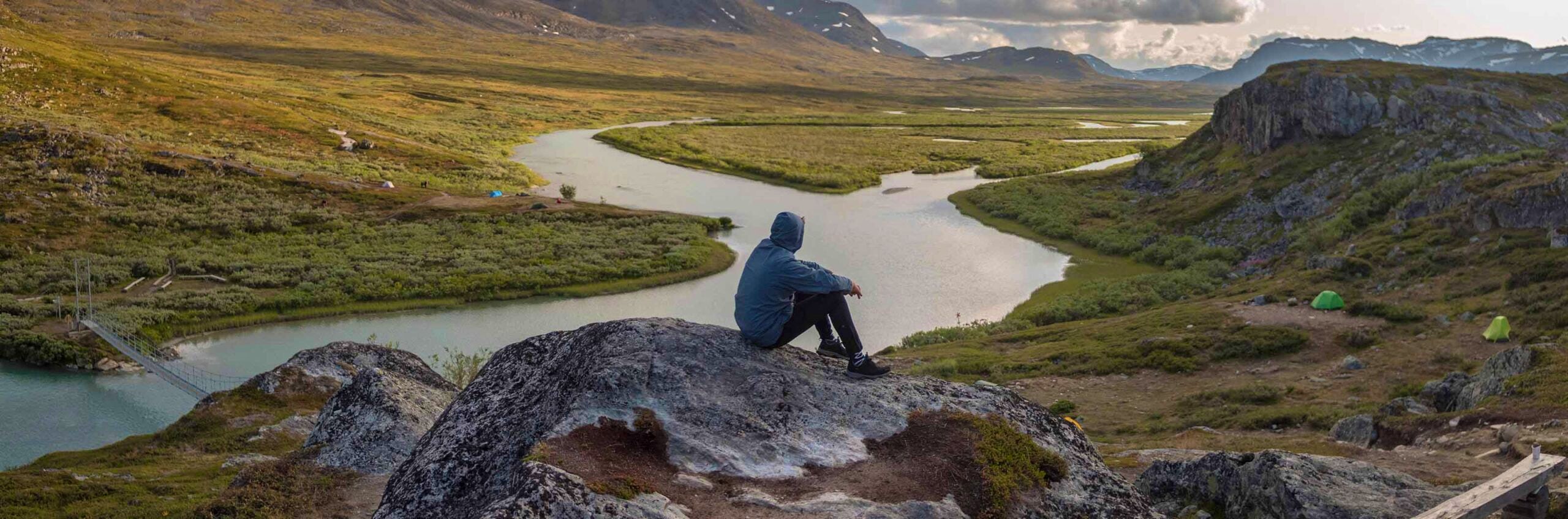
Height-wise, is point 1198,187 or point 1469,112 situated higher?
point 1469,112

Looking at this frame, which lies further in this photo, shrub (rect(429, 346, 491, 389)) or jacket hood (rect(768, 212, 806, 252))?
shrub (rect(429, 346, 491, 389))

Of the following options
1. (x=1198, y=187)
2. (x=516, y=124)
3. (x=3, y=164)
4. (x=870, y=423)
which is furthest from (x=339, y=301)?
(x=516, y=124)

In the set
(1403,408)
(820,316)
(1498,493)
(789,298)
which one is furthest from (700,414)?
(1403,408)

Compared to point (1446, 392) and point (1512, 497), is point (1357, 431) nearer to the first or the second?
point (1446, 392)

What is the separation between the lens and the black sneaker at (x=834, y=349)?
46.6ft

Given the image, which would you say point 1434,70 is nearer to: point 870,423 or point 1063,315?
point 1063,315

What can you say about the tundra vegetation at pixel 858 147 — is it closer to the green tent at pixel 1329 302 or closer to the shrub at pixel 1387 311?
the green tent at pixel 1329 302

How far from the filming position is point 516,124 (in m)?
161

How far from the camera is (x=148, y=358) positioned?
40.5 m

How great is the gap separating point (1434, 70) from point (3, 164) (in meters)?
111

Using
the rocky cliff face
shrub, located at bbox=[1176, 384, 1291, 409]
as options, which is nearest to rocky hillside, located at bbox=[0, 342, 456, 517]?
shrub, located at bbox=[1176, 384, 1291, 409]

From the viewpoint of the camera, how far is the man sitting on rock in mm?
13562

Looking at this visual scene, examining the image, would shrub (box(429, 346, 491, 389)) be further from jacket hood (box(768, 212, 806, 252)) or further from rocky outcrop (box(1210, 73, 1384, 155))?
rocky outcrop (box(1210, 73, 1384, 155))

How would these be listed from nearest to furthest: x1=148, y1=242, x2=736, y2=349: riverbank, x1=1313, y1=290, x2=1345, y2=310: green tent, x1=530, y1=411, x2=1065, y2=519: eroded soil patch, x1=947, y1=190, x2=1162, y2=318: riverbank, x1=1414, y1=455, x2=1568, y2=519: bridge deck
Answer: x1=530, y1=411, x2=1065, y2=519: eroded soil patch → x1=1414, y1=455, x2=1568, y2=519: bridge deck → x1=1313, y1=290, x2=1345, y2=310: green tent → x1=148, y1=242, x2=736, y2=349: riverbank → x1=947, y1=190, x2=1162, y2=318: riverbank
